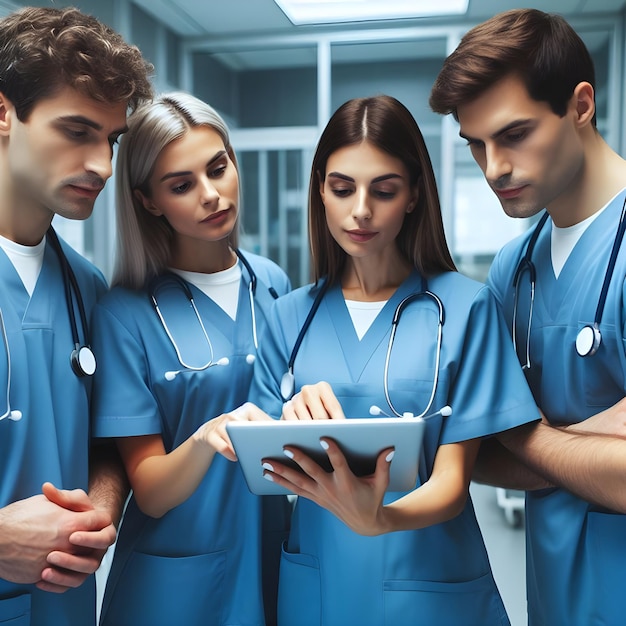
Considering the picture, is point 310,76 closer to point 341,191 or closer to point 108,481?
point 341,191

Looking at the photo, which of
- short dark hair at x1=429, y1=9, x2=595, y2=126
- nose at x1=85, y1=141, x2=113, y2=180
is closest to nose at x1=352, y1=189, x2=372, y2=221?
short dark hair at x1=429, y1=9, x2=595, y2=126

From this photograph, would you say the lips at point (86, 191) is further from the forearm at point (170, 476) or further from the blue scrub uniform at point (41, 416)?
the forearm at point (170, 476)

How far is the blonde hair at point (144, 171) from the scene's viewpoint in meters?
1.39

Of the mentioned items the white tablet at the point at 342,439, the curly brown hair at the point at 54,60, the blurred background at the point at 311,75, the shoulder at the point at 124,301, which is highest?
the blurred background at the point at 311,75

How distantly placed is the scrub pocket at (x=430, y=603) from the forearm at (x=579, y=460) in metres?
0.24

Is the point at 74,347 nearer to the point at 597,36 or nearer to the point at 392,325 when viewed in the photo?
the point at 392,325

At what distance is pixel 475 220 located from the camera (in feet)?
14.7

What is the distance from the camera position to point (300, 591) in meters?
1.25

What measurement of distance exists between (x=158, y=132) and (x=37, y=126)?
0.80ft

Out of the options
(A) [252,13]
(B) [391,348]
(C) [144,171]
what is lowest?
(B) [391,348]

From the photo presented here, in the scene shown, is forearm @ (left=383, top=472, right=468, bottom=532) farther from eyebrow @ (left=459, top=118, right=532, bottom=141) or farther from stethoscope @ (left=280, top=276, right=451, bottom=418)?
eyebrow @ (left=459, top=118, right=532, bottom=141)

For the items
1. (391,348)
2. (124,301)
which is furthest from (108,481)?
(391,348)

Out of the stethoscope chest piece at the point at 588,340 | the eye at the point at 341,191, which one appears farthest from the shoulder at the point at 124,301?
the stethoscope chest piece at the point at 588,340

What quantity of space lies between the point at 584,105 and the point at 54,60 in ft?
3.10
